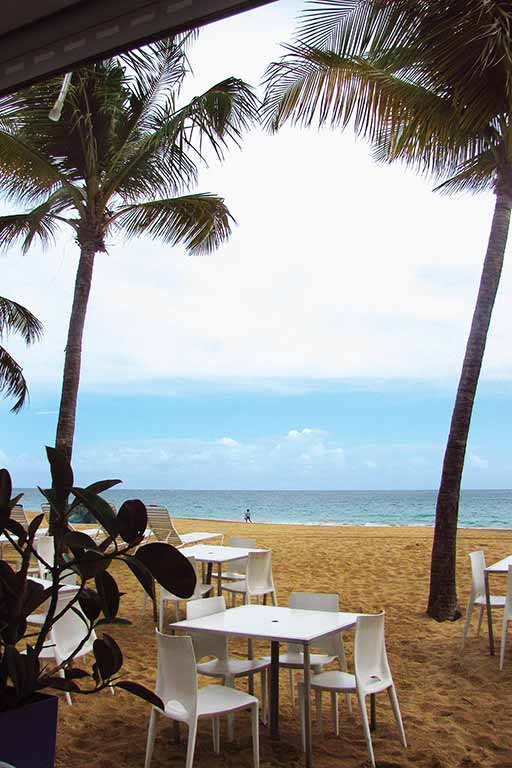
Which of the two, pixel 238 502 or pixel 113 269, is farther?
pixel 113 269

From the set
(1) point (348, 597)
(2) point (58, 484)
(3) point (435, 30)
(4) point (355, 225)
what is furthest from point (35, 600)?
(4) point (355, 225)

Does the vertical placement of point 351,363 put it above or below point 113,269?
below

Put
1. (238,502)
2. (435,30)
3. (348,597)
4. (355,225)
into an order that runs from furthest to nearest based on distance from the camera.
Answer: (238,502), (355,225), (348,597), (435,30)

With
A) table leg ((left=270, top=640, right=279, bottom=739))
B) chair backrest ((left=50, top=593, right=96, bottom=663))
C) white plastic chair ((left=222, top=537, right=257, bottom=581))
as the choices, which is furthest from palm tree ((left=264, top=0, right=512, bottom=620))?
chair backrest ((left=50, top=593, right=96, bottom=663))

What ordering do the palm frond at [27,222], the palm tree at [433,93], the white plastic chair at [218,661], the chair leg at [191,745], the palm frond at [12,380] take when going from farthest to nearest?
the palm frond at [12,380] → the palm frond at [27,222] → the palm tree at [433,93] → the white plastic chair at [218,661] → the chair leg at [191,745]

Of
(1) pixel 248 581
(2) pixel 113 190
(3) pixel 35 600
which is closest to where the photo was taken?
(3) pixel 35 600

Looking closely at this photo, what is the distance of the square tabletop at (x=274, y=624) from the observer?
3.71 m

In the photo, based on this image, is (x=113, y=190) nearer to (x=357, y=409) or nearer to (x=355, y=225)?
(x=355, y=225)

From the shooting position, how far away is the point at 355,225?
157 feet

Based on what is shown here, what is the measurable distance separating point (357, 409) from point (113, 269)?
2511 cm

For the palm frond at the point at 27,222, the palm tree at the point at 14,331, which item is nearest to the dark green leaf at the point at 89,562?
the palm frond at the point at 27,222

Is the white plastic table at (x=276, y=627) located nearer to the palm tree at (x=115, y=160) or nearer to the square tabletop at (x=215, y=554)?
the square tabletop at (x=215, y=554)

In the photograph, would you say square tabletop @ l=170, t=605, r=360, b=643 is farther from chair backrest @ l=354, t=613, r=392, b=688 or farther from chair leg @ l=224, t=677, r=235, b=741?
chair leg @ l=224, t=677, r=235, b=741

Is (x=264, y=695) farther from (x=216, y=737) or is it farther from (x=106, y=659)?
(x=106, y=659)
